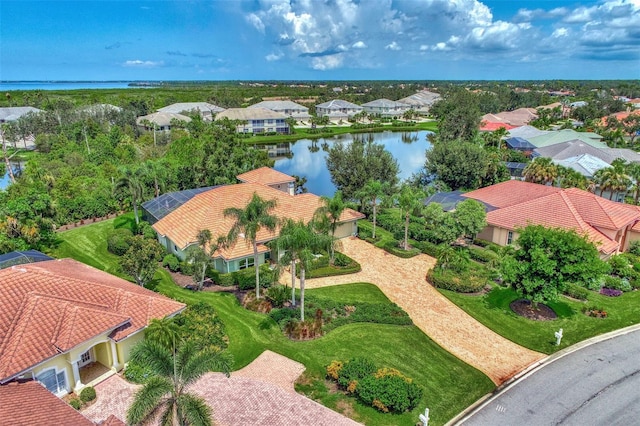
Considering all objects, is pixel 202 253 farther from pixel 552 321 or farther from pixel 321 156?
pixel 321 156

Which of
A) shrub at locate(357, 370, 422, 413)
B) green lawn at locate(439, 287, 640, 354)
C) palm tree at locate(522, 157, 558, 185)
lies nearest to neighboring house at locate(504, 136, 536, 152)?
palm tree at locate(522, 157, 558, 185)

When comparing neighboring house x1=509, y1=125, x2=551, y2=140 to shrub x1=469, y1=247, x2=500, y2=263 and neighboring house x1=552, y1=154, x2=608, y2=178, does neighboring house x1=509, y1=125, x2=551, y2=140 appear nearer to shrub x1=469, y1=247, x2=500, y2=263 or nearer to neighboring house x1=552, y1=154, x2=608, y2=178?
neighboring house x1=552, y1=154, x2=608, y2=178

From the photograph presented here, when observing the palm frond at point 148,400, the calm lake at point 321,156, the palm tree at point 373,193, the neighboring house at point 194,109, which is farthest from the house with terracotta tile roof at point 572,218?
the neighboring house at point 194,109

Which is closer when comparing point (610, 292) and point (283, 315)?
point (283, 315)

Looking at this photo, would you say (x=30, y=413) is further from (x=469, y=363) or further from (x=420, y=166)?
(x=420, y=166)

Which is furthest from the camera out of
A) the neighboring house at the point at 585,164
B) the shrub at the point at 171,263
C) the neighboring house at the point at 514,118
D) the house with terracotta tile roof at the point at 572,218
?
the neighboring house at the point at 514,118

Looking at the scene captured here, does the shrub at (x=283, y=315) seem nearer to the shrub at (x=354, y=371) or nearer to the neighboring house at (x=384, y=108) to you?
the shrub at (x=354, y=371)

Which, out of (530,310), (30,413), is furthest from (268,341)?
(530,310)

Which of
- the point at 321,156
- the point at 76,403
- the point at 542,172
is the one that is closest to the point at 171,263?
the point at 76,403
